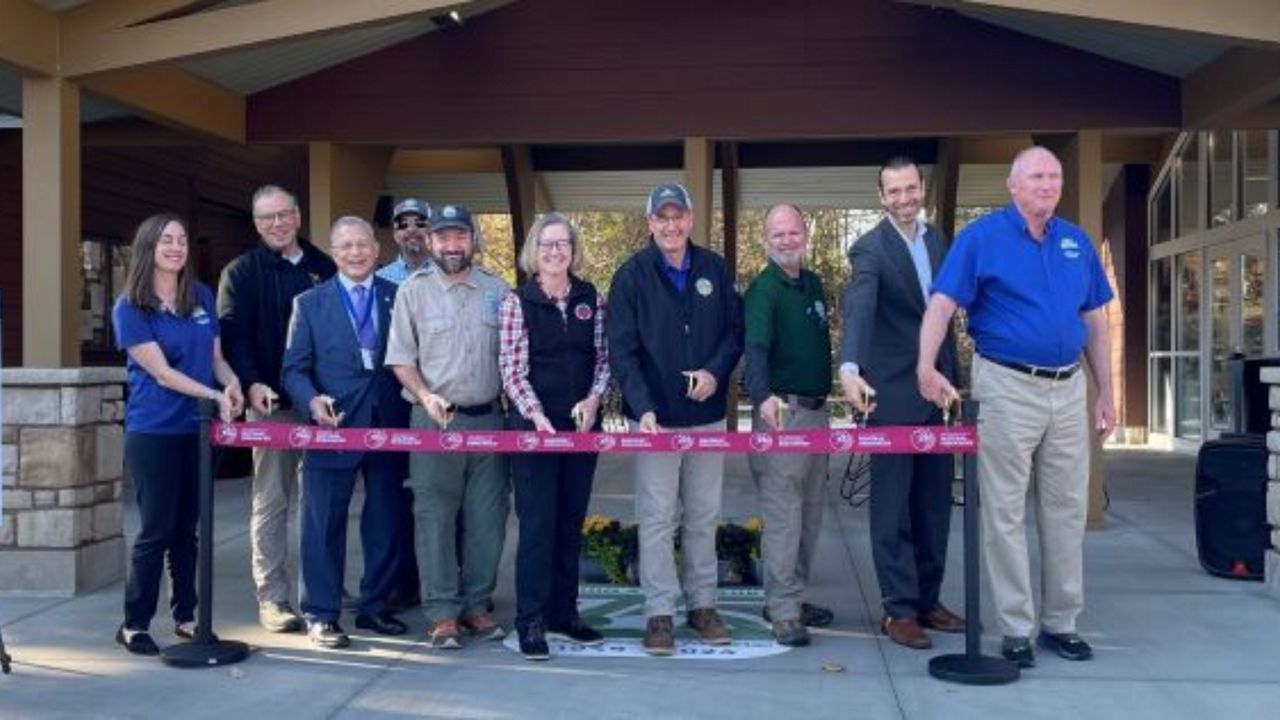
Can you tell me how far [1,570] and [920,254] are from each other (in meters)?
4.64

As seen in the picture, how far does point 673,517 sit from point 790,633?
0.72 metres

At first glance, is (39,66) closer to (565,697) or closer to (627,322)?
(627,322)

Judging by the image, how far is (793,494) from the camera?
5.32 metres

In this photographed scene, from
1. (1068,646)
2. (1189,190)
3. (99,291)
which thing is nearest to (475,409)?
(1068,646)

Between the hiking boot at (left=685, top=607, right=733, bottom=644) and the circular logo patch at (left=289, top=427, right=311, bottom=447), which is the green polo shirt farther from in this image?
the circular logo patch at (left=289, top=427, right=311, bottom=447)

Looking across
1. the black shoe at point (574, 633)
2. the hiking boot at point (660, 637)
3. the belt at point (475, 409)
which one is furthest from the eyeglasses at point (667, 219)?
the black shoe at point (574, 633)

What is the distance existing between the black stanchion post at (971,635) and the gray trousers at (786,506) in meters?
0.69

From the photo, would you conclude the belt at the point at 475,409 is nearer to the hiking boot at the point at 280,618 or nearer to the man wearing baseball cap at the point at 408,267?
the man wearing baseball cap at the point at 408,267

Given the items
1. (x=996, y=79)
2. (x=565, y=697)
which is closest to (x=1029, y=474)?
(x=565, y=697)

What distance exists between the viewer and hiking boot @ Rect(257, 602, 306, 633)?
5.51m

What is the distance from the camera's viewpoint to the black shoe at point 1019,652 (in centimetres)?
489

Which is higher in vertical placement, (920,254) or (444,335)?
(920,254)

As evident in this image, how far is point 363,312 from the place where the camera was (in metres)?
5.39

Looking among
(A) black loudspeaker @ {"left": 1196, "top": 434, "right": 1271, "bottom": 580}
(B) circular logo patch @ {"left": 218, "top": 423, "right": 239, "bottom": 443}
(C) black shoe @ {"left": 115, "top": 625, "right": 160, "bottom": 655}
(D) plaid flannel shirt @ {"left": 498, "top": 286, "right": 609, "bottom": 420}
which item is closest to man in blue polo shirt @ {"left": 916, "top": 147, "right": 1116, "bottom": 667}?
(D) plaid flannel shirt @ {"left": 498, "top": 286, "right": 609, "bottom": 420}
